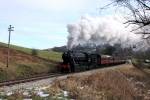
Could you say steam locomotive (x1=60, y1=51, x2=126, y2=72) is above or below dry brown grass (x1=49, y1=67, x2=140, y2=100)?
above

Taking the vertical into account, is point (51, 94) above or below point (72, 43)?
below

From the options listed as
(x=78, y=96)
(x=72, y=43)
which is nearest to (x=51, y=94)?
(x=78, y=96)

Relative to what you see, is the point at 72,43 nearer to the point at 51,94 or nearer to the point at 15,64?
the point at 15,64

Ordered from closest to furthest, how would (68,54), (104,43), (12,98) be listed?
(12,98) < (68,54) < (104,43)

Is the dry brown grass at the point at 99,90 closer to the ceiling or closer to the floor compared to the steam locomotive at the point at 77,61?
closer to the floor

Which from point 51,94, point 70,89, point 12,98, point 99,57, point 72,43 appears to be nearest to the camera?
point 12,98

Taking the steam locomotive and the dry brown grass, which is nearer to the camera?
the dry brown grass

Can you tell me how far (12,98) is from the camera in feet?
50.6

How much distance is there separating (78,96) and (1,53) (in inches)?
1735

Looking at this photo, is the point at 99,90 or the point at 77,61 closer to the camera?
the point at 99,90

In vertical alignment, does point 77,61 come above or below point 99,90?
above

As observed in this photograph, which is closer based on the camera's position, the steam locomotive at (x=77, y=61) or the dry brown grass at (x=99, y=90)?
the dry brown grass at (x=99, y=90)

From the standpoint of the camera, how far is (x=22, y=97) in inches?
629

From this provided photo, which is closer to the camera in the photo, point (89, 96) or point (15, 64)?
point (89, 96)
